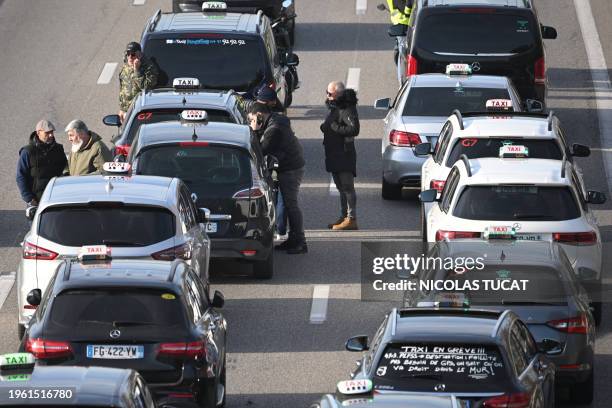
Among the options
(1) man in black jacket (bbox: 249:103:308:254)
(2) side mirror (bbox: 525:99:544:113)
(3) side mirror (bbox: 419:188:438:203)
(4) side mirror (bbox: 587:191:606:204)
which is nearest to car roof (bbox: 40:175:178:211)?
(3) side mirror (bbox: 419:188:438:203)

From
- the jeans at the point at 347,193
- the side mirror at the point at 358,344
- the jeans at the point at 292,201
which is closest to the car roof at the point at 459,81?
the jeans at the point at 347,193

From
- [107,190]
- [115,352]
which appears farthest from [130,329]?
[107,190]

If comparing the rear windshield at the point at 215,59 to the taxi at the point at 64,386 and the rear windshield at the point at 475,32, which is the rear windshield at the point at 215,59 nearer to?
the rear windshield at the point at 475,32

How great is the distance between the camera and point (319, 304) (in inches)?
790

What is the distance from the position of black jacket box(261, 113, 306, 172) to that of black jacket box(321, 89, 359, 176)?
2.87 feet

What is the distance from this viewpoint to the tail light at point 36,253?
1750cm

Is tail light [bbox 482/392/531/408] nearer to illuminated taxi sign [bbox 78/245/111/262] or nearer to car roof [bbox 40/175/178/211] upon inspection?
illuminated taxi sign [bbox 78/245/111/262]

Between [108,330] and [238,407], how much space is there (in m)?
2.36

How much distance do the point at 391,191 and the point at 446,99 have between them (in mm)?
1400

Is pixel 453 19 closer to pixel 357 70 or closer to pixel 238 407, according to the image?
pixel 357 70

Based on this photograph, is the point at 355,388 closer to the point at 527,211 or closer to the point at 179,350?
the point at 179,350

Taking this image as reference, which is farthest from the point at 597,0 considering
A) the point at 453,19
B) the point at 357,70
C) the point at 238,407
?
the point at 238,407

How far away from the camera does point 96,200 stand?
17484 mm

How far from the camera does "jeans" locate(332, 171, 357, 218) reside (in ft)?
76.7
